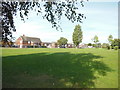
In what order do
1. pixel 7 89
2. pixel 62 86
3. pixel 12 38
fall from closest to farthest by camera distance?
pixel 12 38 < pixel 7 89 < pixel 62 86

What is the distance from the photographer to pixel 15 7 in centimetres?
650

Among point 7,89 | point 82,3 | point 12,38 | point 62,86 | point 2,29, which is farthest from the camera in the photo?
point 62,86

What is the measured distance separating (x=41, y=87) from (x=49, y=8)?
365cm

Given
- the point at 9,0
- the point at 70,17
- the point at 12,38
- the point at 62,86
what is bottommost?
the point at 62,86

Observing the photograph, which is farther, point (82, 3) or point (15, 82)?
point (15, 82)

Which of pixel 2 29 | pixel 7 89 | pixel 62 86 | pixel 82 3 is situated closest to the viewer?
pixel 2 29

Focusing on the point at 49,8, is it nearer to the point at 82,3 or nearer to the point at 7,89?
the point at 82,3

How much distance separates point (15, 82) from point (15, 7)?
3970 millimetres

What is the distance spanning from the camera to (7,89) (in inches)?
297

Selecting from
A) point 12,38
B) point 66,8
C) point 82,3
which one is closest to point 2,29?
point 12,38

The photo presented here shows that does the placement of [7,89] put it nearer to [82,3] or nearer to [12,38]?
[12,38]

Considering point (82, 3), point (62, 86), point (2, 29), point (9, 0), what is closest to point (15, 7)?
point (9, 0)

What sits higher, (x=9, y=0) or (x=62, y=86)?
(x=9, y=0)

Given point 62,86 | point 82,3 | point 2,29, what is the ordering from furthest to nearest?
point 62,86 < point 82,3 < point 2,29
